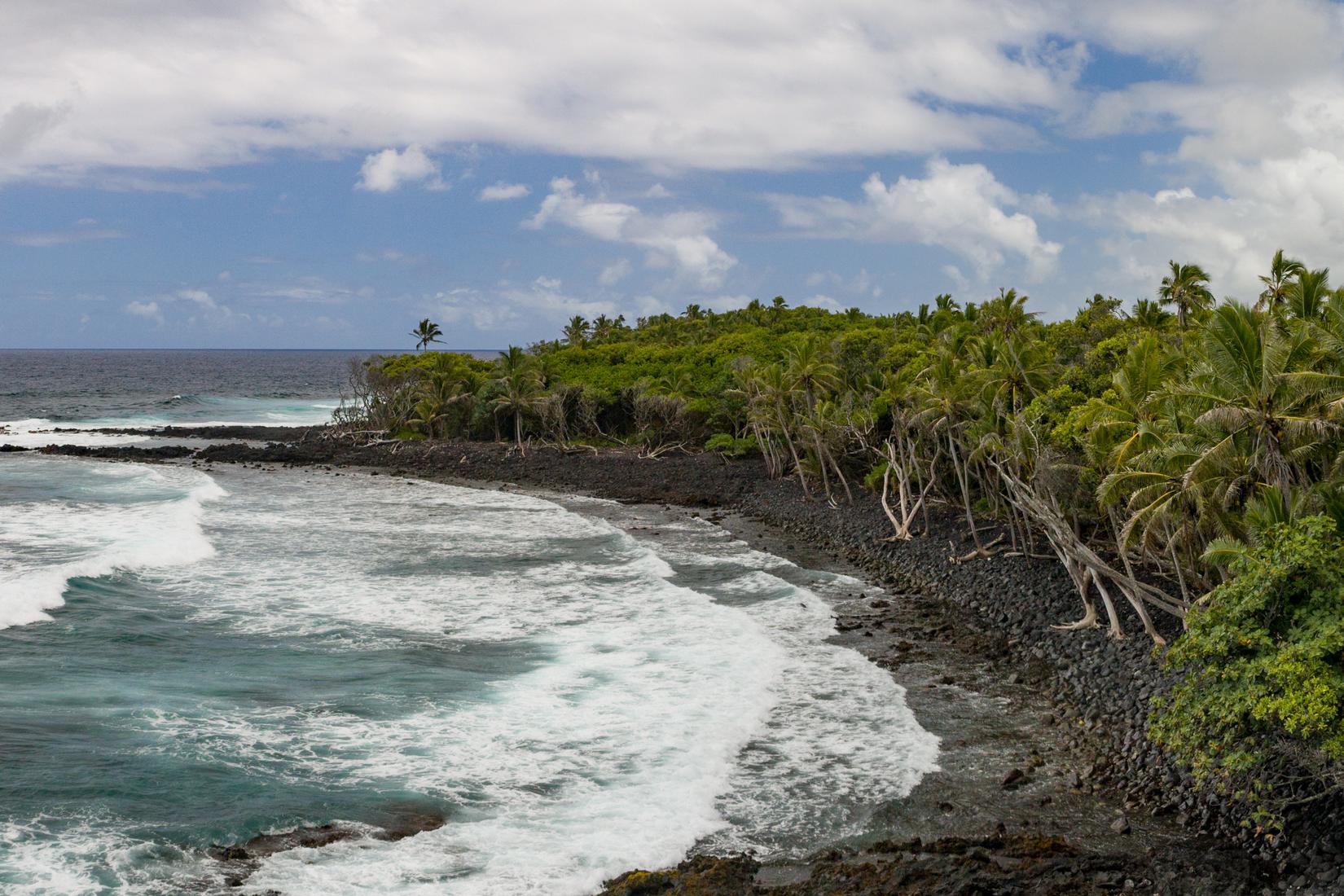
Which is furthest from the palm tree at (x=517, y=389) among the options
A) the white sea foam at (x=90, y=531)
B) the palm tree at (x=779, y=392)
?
the palm tree at (x=779, y=392)

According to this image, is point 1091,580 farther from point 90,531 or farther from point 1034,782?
point 90,531

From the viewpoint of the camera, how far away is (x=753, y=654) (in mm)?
25953

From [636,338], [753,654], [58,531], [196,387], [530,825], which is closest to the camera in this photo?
[530,825]

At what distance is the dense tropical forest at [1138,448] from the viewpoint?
15.9 meters

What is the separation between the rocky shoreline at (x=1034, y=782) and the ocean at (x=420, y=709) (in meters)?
1.16

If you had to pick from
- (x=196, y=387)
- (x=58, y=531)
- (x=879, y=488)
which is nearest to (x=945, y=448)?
(x=879, y=488)

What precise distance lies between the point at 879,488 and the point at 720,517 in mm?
7485

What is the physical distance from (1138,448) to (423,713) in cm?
1771

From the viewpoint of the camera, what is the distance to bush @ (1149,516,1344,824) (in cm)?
1480

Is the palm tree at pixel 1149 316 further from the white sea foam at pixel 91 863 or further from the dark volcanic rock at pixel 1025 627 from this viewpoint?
the white sea foam at pixel 91 863

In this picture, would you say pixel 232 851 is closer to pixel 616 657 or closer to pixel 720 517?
pixel 616 657

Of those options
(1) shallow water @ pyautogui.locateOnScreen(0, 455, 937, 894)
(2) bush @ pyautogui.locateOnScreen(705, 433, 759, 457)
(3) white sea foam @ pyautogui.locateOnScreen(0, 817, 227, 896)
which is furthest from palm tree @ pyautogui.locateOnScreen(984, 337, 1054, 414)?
(2) bush @ pyautogui.locateOnScreen(705, 433, 759, 457)

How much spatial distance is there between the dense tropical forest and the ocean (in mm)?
5843

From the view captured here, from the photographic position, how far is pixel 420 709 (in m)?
22.0
